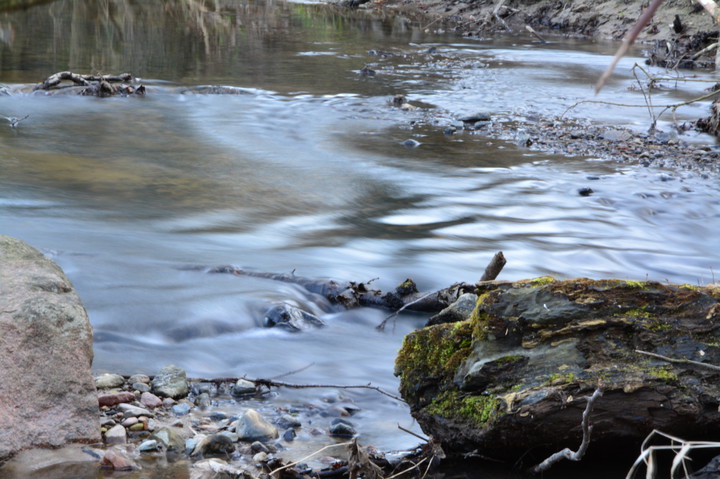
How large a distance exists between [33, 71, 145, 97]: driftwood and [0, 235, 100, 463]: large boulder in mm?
10098

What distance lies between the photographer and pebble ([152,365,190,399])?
364 cm

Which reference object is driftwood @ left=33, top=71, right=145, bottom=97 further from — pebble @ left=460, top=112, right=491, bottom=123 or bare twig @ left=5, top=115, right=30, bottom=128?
pebble @ left=460, top=112, right=491, bottom=123

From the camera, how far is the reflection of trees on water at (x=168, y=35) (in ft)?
51.8

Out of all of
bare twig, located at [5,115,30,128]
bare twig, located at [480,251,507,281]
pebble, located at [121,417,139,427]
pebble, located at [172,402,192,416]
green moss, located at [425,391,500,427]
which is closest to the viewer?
green moss, located at [425,391,500,427]

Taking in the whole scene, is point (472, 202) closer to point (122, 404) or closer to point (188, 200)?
point (188, 200)

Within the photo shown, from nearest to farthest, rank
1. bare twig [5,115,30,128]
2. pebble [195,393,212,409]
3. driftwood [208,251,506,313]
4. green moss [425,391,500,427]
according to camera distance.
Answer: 1. green moss [425,391,500,427]
2. pebble [195,393,212,409]
3. driftwood [208,251,506,313]
4. bare twig [5,115,30,128]

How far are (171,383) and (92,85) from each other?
10.4m

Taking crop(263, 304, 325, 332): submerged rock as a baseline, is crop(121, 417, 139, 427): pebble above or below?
above

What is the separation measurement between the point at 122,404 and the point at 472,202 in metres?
5.21

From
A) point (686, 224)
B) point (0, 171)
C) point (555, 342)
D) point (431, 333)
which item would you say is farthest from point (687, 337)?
point (0, 171)

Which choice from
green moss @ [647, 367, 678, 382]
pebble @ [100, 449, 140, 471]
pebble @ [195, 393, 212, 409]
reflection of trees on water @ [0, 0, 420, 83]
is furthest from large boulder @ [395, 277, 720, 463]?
reflection of trees on water @ [0, 0, 420, 83]

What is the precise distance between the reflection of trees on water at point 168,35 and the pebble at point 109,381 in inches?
445

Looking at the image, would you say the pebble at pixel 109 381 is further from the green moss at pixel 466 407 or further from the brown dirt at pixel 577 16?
the brown dirt at pixel 577 16

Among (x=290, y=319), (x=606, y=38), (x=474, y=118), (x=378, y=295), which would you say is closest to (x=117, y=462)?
(x=290, y=319)
